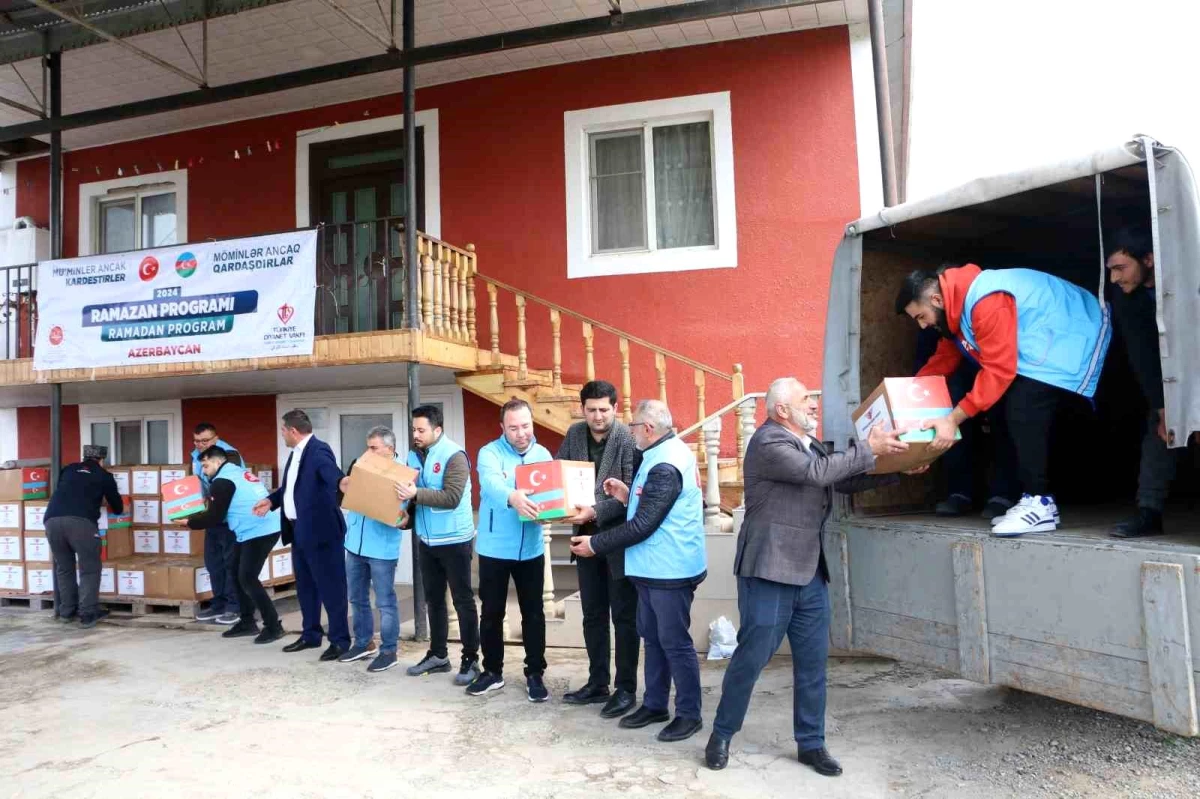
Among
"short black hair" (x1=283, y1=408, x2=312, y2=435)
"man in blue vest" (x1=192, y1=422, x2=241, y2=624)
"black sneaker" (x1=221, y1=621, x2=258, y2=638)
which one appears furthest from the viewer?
"man in blue vest" (x1=192, y1=422, x2=241, y2=624)

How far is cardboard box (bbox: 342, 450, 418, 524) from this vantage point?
566cm

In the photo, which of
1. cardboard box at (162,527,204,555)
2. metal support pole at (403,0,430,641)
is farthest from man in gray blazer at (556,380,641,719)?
cardboard box at (162,527,204,555)

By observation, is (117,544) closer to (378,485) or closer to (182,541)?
(182,541)

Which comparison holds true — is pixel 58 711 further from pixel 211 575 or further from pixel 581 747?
pixel 581 747

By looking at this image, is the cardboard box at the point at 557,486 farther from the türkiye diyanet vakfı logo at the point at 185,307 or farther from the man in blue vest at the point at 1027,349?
the türkiye diyanet vakfı logo at the point at 185,307

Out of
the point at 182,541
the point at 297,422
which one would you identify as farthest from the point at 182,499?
the point at 182,541

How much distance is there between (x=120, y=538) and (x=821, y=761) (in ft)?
25.6

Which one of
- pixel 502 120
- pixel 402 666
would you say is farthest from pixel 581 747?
pixel 502 120

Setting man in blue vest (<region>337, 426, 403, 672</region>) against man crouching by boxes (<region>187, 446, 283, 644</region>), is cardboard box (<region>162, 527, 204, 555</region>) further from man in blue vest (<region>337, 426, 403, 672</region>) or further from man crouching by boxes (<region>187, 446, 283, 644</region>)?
man in blue vest (<region>337, 426, 403, 672</region>)

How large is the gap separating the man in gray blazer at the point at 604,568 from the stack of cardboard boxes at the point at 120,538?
16.3 feet

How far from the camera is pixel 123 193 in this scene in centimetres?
1118

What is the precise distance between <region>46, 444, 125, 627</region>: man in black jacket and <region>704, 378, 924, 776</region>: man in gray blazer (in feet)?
22.2

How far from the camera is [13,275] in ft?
36.9

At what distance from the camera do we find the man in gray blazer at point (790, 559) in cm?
374
